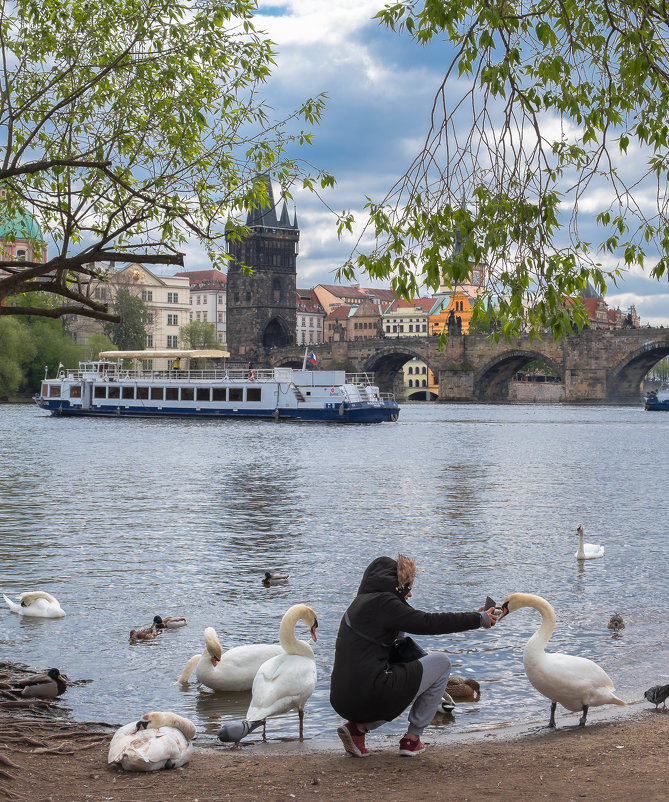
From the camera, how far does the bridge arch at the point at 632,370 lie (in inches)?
3593

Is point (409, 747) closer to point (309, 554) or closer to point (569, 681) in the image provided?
point (569, 681)

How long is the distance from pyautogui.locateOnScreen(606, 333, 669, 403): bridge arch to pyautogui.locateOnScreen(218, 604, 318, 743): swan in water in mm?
86013

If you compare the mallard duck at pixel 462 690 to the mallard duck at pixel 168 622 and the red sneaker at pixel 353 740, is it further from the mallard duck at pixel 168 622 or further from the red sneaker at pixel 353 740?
the mallard duck at pixel 168 622

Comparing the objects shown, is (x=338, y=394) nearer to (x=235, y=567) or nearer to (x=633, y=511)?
(x=633, y=511)

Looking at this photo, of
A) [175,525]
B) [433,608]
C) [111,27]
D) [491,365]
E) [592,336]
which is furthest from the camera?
[491,365]

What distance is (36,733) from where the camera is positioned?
6.68 m

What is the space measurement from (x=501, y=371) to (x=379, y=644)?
334ft

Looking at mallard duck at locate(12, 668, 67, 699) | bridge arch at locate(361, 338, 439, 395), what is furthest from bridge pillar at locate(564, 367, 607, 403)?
mallard duck at locate(12, 668, 67, 699)

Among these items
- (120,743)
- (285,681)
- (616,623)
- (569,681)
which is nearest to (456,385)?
(616,623)

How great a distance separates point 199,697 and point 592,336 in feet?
295

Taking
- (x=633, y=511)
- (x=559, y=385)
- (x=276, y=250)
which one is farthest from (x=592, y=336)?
(x=633, y=511)

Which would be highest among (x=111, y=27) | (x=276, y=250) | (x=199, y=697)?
(x=276, y=250)

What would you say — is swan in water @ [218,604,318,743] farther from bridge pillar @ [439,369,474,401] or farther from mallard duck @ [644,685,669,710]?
bridge pillar @ [439,369,474,401]

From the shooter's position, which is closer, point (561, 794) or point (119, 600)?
point (561, 794)
